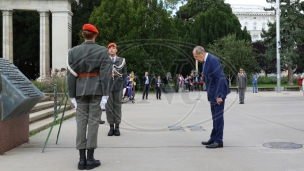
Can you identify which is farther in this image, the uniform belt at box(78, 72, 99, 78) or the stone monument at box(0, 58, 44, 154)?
the stone monument at box(0, 58, 44, 154)

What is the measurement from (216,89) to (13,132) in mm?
3852

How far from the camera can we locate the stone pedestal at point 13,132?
6.04 m

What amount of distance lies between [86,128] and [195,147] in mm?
2299

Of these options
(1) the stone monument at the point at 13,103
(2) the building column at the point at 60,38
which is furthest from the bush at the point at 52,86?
(2) the building column at the point at 60,38

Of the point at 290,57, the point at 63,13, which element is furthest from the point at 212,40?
the point at 63,13

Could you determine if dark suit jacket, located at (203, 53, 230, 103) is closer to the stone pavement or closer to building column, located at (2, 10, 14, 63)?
the stone pavement

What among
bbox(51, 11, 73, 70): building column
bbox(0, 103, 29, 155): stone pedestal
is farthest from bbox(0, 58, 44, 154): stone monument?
bbox(51, 11, 73, 70): building column

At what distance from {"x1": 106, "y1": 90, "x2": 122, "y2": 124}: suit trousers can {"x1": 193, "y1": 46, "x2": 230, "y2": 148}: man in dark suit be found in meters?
2.33

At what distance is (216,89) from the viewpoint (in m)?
6.76

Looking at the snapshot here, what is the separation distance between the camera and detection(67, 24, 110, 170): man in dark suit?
17.2ft

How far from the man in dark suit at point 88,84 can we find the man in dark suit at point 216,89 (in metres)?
2.28

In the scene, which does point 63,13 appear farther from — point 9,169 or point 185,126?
point 9,169

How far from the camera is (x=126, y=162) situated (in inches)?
216

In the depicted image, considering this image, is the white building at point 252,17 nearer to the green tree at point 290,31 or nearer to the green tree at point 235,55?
the green tree at point 290,31
